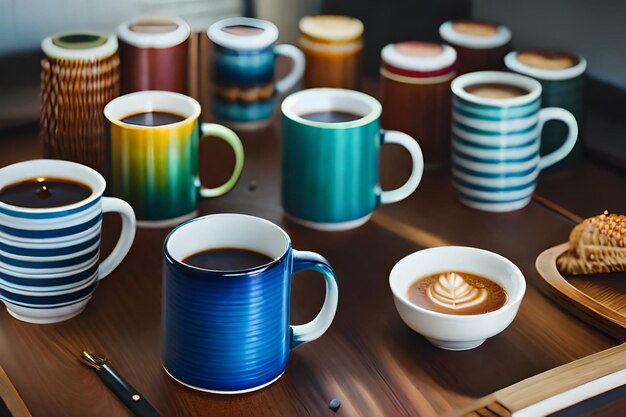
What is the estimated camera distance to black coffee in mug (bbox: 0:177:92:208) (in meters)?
0.85

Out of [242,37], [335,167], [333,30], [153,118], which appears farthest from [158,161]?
[333,30]

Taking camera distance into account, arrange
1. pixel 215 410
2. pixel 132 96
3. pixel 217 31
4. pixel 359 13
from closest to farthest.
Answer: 1. pixel 215 410
2. pixel 132 96
3. pixel 217 31
4. pixel 359 13

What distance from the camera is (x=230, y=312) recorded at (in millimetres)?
731

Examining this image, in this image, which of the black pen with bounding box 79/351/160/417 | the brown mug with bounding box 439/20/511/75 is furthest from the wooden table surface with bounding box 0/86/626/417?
the brown mug with bounding box 439/20/511/75

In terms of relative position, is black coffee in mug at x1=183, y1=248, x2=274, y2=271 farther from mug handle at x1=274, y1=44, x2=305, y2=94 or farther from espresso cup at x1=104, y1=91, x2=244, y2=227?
mug handle at x1=274, y1=44, x2=305, y2=94

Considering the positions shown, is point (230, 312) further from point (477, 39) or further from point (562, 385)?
point (477, 39)

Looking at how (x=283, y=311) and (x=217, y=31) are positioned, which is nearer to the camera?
(x=283, y=311)

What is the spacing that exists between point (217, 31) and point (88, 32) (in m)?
0.17

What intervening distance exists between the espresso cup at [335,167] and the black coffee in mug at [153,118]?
12 centimetres

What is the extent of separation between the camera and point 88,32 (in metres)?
1.14

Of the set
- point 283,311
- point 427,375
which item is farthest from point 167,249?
point 427,375

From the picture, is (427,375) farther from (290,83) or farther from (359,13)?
(359,13)

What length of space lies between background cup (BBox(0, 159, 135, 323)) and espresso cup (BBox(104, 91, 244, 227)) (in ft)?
0.32

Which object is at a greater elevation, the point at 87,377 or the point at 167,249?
the point at 167,249
